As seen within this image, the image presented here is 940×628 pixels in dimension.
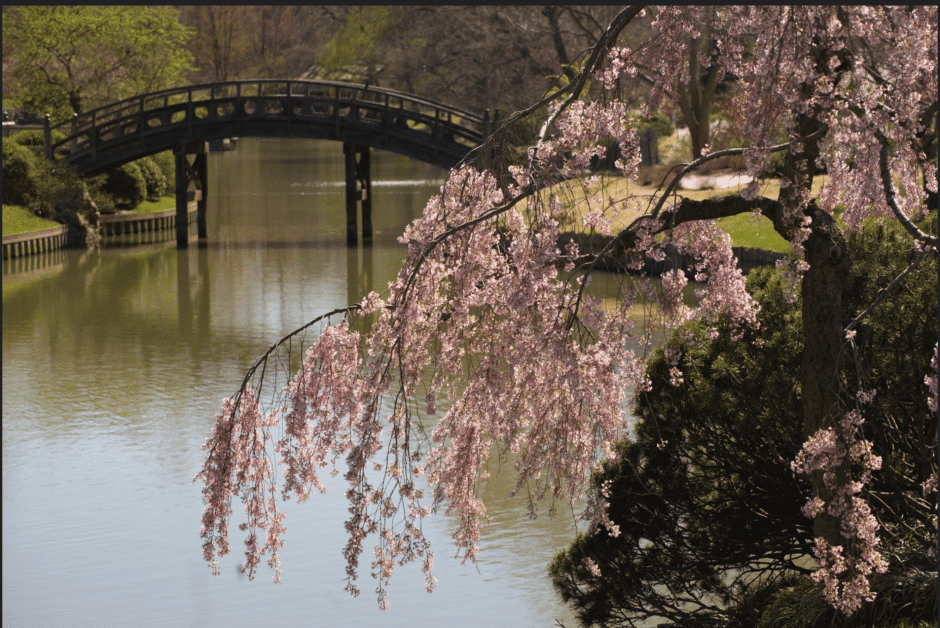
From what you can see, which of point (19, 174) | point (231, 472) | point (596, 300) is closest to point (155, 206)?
point (19, 174)

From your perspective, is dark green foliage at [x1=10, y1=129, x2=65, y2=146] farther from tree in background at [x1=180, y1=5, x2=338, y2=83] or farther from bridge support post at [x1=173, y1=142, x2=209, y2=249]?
tree in background at [x1=180, y1=5, x2=338, y2=83]

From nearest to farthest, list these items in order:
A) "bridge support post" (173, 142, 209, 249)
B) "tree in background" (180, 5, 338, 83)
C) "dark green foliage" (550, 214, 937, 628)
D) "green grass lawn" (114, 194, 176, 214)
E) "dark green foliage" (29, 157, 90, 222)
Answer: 1. "dark green foliage" (550, 214, 937, 628)
2. "dark green foliage" (29, 157, 90, 222)
3. "bridge support post" (173, 142, 209, 249)
4. "green grass lawn" (114, 194, 176, 214)
5. "tree in background" (180, 5, 338, 83)

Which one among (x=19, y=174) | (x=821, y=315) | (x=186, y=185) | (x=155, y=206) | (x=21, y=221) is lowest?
(x=821, y=315)

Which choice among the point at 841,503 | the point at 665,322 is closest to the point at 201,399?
the point at 665,322

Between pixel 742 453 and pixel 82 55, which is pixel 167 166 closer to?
pixel 82 55

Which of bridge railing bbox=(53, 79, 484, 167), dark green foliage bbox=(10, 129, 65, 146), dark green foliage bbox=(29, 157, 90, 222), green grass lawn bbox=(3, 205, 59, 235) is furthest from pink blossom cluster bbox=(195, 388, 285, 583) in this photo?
dark green foliage bbox=(10, 129, 65, 146)

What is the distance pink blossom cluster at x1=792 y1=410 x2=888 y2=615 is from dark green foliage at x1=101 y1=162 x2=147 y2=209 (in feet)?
82.7

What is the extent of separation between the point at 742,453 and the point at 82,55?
30.8m

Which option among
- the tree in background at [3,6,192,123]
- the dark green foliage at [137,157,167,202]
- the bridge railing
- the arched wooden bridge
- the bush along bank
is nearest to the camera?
the bridge railing

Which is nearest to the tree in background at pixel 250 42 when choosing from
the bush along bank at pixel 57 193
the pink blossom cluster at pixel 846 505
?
the bush along bank at pixel 57 193

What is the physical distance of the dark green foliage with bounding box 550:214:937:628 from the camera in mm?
6160

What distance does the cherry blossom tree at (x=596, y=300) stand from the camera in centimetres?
477

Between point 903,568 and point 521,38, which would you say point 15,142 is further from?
point 903,568

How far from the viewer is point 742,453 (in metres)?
6.58
